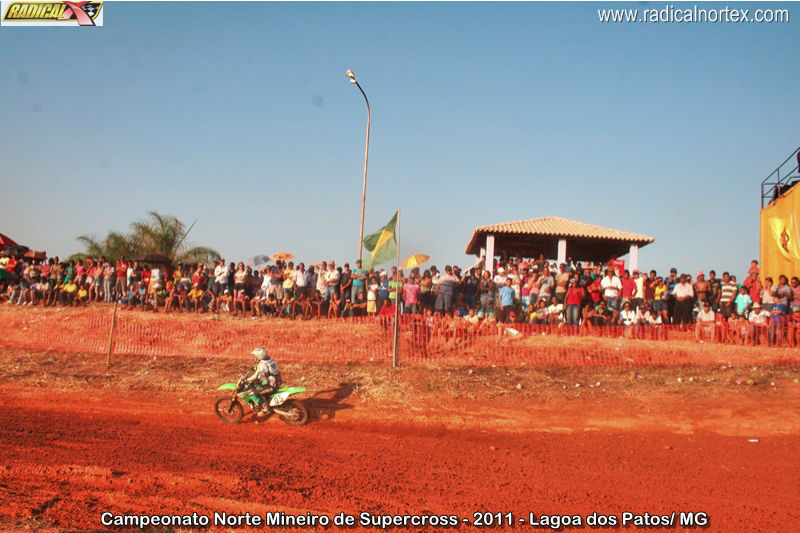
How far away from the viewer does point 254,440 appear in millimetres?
10992

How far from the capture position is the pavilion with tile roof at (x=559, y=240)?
27516 mm

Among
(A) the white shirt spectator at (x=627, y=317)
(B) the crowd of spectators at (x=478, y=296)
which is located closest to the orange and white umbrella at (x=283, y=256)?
(B) the crowd of spectators at (x=478, y=296)

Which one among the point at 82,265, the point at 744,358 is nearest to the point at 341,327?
the point at 744,358

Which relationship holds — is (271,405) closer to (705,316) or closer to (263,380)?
(263,380)

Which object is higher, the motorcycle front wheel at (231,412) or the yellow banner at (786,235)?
the yellow banner at (786,235)

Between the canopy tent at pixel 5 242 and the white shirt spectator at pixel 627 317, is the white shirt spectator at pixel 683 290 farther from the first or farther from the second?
the canopy tent at pixel 5 242

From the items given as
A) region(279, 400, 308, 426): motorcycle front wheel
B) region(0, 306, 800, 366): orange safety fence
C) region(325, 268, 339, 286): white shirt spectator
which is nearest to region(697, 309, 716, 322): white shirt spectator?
region(0, 306, 800, 366): orange safety fence

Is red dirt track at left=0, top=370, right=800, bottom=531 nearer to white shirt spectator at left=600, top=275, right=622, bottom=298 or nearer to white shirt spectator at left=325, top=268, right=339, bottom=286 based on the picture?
white shirt spectator at left=600, top=275, right=622, bottom=298

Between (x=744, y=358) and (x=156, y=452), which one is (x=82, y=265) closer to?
(x=156, y=452)

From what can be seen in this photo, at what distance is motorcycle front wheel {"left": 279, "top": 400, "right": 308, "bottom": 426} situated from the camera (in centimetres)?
1220

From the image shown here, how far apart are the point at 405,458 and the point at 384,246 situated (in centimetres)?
610

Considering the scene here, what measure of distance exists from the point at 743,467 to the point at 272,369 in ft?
27.8

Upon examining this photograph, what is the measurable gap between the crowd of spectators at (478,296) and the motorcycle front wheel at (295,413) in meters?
4.07

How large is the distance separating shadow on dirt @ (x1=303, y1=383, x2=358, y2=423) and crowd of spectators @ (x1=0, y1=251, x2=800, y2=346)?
2.63m
